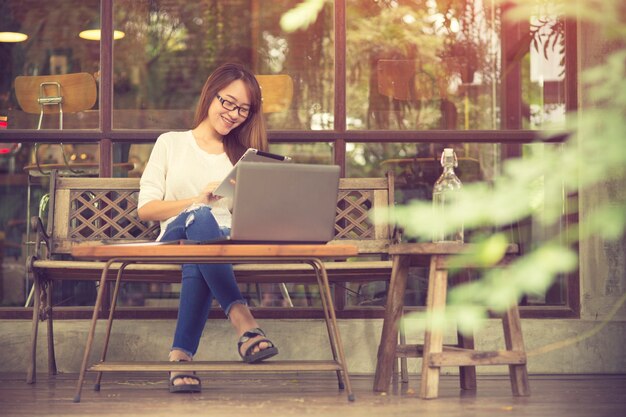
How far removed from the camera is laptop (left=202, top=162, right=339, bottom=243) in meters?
2.88

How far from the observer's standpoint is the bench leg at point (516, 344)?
3139 mm

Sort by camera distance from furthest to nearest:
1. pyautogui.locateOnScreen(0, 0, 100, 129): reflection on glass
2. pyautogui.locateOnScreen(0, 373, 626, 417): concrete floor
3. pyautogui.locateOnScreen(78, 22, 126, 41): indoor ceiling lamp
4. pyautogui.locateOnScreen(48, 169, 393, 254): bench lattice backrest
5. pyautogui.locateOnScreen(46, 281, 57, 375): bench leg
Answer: pyautogui.locateOnScreen(78, 22, 126, 41): indoor ceiling lamp
pyautogui.locateOnScreen(0, 0, 100, 129): reflection on glass
pyautogui.locateOnScreen(48, 169, 393, 254): bench lattice backrest
pyautogui.locateOnScreen(46, 281, 57, 375): bench leg
pyautogui.locateOnScreen(0, 373, 626, 417): concrete floor

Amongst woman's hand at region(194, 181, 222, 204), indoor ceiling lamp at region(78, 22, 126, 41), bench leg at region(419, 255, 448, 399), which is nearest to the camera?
bench leg at region(419, 255, 448, 399)

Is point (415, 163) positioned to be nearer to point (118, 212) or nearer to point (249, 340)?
point (118, 212)

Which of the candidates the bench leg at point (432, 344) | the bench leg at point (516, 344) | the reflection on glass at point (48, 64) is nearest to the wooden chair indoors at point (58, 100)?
the reflection on glass at point (48, 64)

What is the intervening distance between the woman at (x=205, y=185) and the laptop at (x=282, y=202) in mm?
463

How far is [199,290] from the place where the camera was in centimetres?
339

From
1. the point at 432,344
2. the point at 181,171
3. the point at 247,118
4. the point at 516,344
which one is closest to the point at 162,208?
the point at 181,171

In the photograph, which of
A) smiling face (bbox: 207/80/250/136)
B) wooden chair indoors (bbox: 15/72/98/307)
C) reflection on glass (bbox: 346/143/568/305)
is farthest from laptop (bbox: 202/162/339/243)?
wooden chair indoors (bbox: 15/72/98/307)

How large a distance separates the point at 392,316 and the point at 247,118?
1.14 metres

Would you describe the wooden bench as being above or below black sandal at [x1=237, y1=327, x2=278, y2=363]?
above

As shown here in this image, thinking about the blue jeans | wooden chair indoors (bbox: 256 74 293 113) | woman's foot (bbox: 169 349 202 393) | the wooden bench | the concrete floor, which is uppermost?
wooden chair indoors (bbox: 256 74 293 113)

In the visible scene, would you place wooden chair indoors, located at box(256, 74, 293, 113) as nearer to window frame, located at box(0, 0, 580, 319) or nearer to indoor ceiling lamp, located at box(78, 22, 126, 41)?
window frame, located at box(0, 0, 580, 319)

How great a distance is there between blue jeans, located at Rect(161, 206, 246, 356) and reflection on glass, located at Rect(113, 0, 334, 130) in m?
1.29
